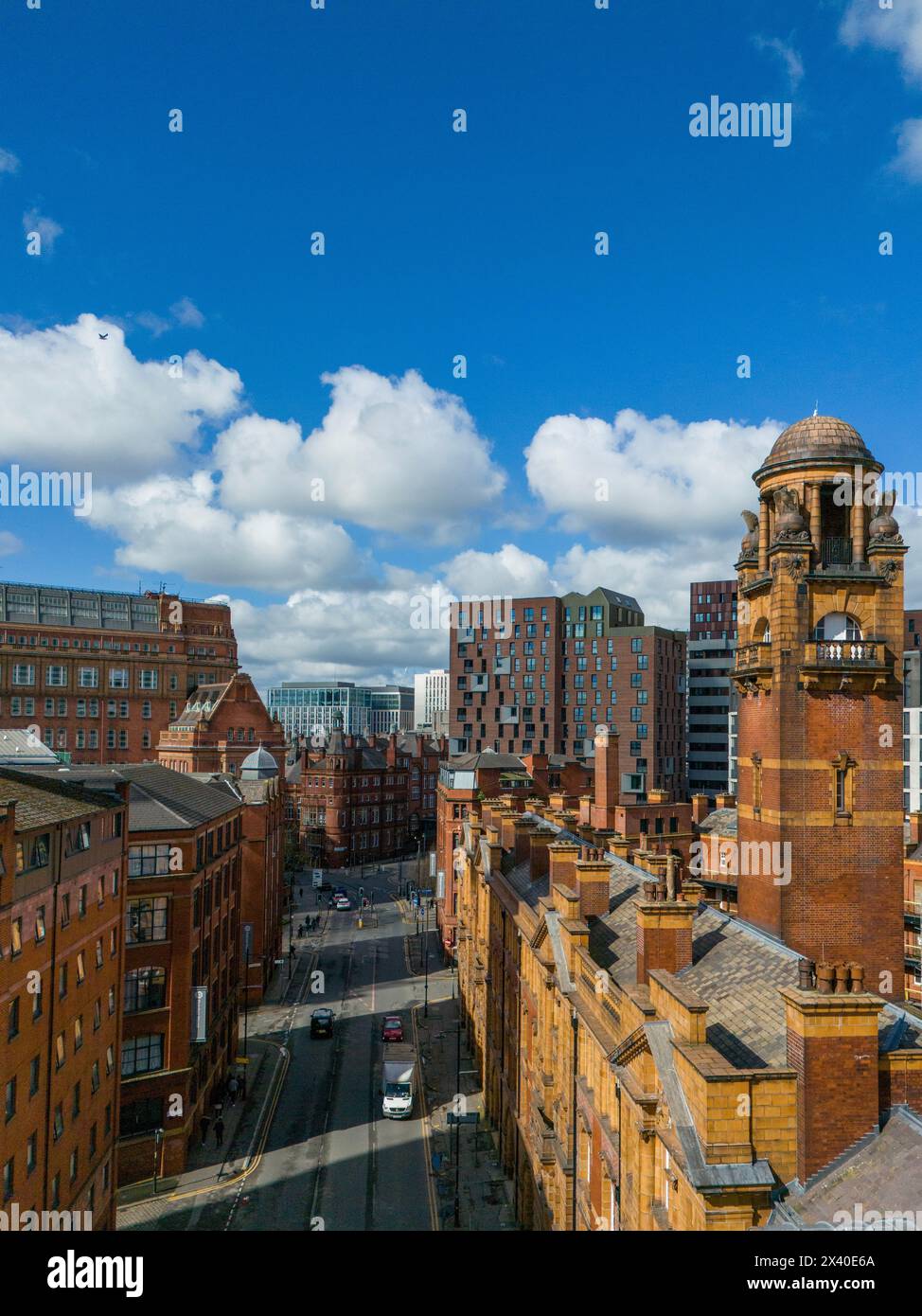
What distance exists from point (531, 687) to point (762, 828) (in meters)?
91.4

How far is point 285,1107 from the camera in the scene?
154ft

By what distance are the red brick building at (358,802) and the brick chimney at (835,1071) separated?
10971 cm

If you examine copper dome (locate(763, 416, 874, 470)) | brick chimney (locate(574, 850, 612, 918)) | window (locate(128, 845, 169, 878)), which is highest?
copper dome (locate(763, 416, 874, 470))

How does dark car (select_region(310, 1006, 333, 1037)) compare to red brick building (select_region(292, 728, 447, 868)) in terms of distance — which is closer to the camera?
dark car (select_region(310, 1006, 333, 1037))

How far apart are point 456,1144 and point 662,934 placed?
71.8 ft

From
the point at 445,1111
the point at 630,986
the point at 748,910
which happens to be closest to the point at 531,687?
the point at 445,1111

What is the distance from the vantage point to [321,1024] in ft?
188

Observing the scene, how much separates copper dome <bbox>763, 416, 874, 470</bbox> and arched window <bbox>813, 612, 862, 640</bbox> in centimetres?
596

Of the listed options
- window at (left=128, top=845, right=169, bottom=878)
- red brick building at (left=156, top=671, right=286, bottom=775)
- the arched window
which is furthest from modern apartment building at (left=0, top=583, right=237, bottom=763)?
the arched window

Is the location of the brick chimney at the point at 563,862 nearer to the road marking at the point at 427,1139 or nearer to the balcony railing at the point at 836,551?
the road marking at the point at 427,1139

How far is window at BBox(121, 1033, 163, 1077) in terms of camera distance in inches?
1513

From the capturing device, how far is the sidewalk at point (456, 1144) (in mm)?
36031

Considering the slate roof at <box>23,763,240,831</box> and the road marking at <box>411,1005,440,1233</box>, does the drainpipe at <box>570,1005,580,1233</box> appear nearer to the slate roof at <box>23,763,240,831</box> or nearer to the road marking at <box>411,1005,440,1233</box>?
the road marking at <box>411,1005,440,1233</box>
